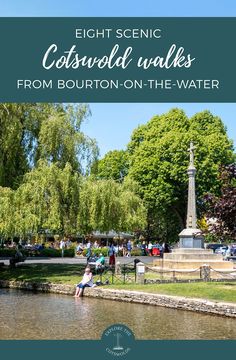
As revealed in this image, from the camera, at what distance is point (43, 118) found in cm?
2691

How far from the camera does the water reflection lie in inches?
513

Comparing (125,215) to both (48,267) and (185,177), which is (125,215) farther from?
(185,177)

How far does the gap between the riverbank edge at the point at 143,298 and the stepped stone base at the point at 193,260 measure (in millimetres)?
6845

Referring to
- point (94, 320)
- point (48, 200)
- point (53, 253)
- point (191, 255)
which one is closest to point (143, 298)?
point (94, 320)

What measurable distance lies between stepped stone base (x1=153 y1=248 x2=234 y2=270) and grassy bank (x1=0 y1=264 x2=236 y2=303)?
3907 millimetres

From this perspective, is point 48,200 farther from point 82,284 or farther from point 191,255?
point 191,255

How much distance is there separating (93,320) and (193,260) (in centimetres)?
1229

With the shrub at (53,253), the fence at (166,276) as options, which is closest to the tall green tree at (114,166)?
the shrub at (53,253)

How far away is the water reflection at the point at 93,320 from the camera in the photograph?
13039 mm

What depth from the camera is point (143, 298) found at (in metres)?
18.8

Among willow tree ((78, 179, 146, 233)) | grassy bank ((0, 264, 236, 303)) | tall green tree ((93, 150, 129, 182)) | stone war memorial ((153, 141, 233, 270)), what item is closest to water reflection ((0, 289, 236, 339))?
grassy bank ((0, 264, 236, 303))
